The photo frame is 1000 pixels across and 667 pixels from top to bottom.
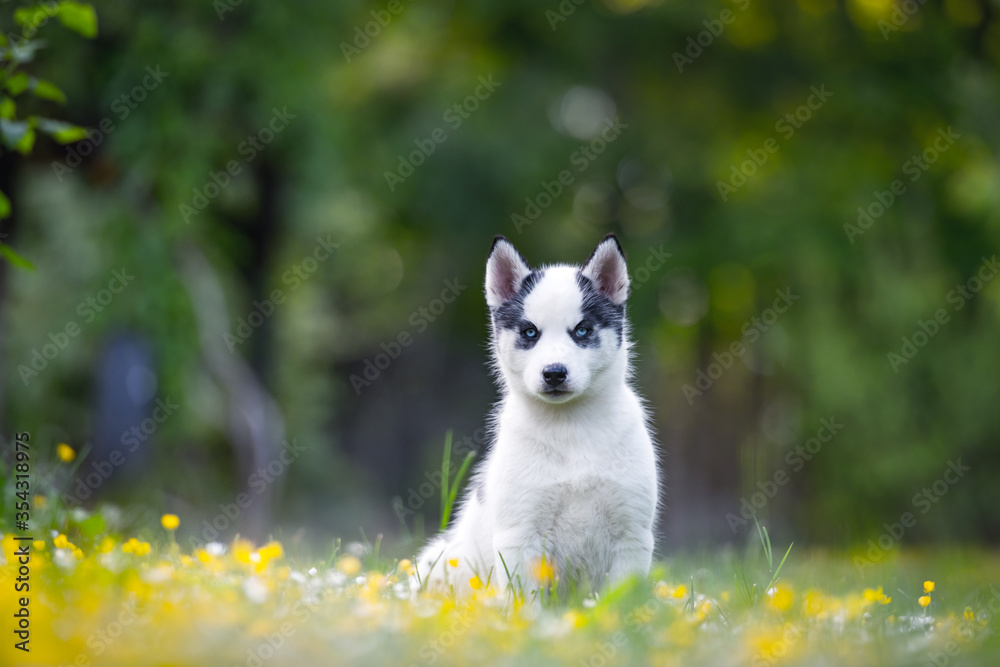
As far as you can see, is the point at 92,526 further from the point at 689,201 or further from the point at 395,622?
the point at 689,201

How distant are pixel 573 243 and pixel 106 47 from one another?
27.9ft

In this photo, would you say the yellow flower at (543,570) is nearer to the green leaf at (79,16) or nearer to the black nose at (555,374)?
the black nose at (555,374)

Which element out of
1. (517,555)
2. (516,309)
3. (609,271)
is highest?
(609,271)

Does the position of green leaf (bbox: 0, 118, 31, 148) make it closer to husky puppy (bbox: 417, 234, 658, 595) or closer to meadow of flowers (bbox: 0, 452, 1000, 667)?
meadow of flowers (bbox: 0, 452, 1000, 667)

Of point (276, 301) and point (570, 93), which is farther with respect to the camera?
point (570, 93)

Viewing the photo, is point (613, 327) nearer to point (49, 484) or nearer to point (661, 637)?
point (661, 637)

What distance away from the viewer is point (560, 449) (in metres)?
4.66

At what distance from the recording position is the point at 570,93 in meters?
16.1

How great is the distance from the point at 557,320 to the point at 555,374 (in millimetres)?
414

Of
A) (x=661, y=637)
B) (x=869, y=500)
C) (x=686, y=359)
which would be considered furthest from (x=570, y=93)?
(x=661, y=637)

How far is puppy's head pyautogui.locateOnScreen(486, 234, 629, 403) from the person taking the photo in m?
4.64

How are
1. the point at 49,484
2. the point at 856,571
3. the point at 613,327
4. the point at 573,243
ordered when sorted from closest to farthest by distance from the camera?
the point at 613,327, the point at 49,484, the point at 856,571, the point at 573,243

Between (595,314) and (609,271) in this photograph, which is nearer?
(595,314)

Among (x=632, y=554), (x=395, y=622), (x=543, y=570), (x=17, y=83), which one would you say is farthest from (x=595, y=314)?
(x=17, y=83)
